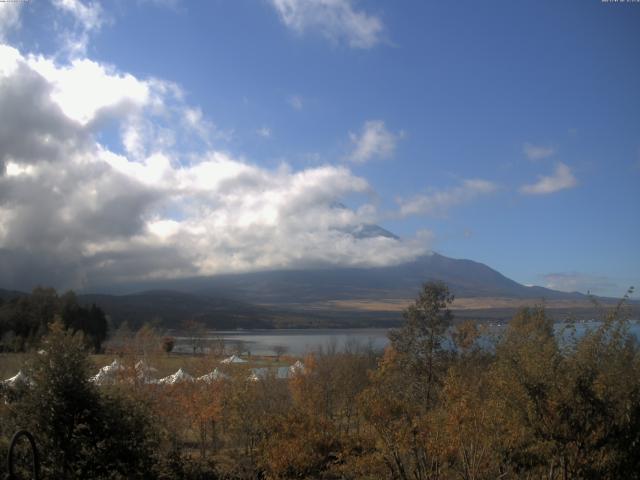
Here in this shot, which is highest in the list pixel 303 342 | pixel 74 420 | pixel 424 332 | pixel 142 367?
pixel 424 332

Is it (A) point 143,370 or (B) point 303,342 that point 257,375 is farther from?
(B) point 303,342

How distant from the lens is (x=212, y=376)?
2727 centimetres

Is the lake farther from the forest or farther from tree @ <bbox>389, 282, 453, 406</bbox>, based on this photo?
tree @ <bbox>389, 282, 453, 406</bbox>

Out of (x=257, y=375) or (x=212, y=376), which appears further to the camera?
(x=257, y=375)

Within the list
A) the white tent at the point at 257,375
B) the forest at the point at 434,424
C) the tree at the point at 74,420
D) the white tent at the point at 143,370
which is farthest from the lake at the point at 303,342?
the white tent at the point at 143,370

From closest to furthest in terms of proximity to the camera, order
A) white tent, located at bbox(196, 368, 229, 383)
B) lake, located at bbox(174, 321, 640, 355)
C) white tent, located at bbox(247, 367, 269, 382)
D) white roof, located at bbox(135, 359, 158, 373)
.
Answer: white tent, located at bbox(247, 367, 269, 382)
white tent, located at bbox(196, 368, 229, 383)
white roof, located at bbox(135, 359, 158, 373)
lake, located at bbox(174, 321, 640, 355)

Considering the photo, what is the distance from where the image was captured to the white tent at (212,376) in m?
26.3

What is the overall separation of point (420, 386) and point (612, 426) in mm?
14617

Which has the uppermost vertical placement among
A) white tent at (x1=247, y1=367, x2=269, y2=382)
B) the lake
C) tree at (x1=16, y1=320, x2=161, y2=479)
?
tree at (x1=16, y1=320, x2=161, y2=479)

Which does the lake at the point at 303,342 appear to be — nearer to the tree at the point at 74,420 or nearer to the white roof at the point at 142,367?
the tree at the point at 74,420

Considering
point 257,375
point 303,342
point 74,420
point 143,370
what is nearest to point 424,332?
point 257,375

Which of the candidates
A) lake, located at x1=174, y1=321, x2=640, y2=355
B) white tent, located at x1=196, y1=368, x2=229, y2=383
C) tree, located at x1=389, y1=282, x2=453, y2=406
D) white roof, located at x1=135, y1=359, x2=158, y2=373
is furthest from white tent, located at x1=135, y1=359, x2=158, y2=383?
lake, located at x1=174, y1=321, x2=640, y2=355

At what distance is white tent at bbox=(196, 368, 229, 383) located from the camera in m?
26.3

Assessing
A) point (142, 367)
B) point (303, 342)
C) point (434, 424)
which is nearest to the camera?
point (434, 424)
